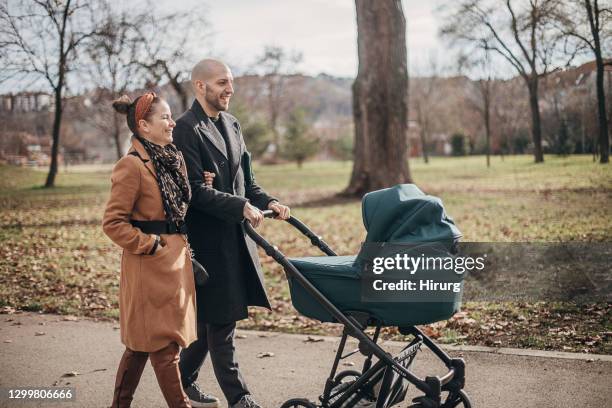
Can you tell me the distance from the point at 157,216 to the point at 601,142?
5.99m

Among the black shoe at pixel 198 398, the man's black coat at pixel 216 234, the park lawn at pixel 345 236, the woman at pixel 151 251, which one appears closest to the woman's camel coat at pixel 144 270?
the woman at pixel 151 251

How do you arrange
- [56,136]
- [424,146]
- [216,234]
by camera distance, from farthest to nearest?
[424,146] → [56,136] → [216,234]

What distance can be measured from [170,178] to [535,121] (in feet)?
21.2

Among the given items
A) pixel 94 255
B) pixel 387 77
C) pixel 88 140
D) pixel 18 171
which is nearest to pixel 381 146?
pixel 387 77

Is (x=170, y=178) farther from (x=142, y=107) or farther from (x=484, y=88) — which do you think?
(x=484, y=88)

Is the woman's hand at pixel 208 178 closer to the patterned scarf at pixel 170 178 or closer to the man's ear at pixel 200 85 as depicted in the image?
the patterned scarf at pixel 170 178

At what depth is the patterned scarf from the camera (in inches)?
132

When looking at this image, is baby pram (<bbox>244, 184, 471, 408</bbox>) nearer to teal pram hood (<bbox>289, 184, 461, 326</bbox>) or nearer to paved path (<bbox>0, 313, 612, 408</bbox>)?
teal pram hood (<bbox>289, 184, 461, 326</bbox>)

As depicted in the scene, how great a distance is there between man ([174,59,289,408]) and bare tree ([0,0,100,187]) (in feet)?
16.9

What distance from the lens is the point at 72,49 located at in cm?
887

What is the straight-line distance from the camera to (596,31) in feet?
24.1

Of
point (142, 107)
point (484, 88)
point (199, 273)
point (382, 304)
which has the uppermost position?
point (484, 88)

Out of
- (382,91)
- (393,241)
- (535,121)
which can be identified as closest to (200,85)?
(393,241)

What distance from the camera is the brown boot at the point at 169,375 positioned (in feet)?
11.1
